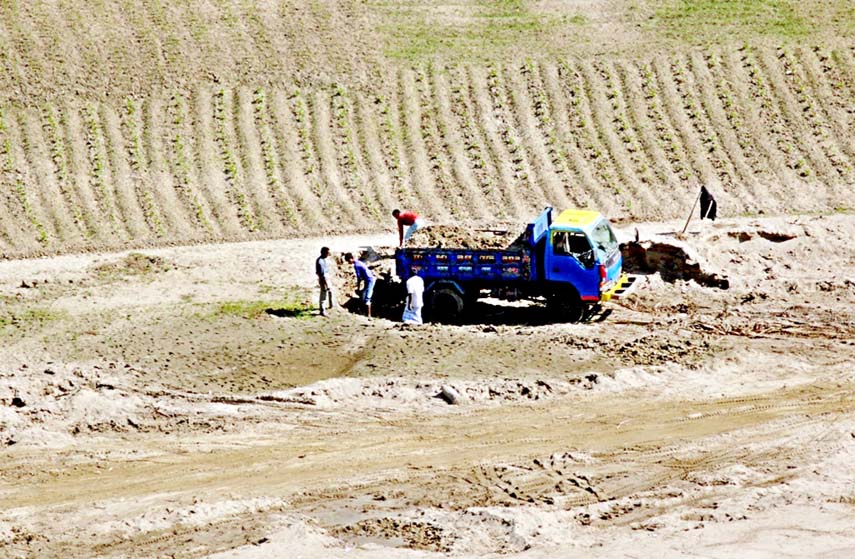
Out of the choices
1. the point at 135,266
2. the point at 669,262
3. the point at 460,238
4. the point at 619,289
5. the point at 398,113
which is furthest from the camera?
the point at 398,113

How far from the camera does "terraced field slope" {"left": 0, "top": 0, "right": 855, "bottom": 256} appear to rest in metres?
34.0

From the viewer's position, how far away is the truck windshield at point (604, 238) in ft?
82.5

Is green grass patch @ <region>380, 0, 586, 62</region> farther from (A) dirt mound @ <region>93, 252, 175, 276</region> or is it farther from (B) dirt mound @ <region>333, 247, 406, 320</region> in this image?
(A) dirt mound @ <region>93, 252, 175, 276</region>

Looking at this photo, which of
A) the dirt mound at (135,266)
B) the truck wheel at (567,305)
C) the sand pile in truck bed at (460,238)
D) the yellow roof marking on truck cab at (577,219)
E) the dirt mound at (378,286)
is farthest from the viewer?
the dirt mound at (135,266)

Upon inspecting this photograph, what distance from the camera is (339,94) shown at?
1508 inches

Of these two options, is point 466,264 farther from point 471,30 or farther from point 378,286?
point 471,30

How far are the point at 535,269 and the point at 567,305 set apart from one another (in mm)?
978

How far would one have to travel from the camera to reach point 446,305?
83.9 ft

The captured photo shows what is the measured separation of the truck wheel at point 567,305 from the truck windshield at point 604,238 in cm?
103

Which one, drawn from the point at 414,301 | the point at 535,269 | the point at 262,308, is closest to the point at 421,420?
the point at 414,301

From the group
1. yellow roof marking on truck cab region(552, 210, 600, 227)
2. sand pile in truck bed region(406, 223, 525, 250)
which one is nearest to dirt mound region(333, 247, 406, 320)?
sand pile in truck bed region(406, 223, 525, 250)

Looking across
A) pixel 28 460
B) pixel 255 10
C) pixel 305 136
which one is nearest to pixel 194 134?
pixel 305 136

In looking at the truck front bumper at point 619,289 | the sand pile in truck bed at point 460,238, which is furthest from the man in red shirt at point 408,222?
the truck front bumper at point 619,289

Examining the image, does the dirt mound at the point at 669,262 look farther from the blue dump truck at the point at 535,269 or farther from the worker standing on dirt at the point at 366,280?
the worker standing on dirt at the point at 366,280
